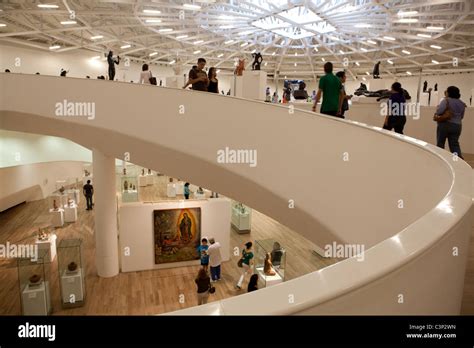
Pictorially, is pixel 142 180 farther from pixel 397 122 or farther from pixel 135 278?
pixel 397 122

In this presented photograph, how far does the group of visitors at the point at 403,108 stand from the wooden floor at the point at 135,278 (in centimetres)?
825

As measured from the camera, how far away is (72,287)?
11938mm

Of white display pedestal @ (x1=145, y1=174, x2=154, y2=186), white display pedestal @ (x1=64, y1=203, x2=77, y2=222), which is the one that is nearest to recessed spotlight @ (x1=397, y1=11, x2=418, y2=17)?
white display pedestal @ (x1=145, y1=174, x2=154, y2=186)

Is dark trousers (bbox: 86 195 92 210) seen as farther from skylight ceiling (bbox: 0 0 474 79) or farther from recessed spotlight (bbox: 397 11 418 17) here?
recessed spotlight (bbox: 397 11 418 17)

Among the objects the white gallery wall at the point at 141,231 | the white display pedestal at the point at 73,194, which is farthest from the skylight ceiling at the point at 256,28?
the white gallery wall at the point at 141,231

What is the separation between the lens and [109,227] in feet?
45.4

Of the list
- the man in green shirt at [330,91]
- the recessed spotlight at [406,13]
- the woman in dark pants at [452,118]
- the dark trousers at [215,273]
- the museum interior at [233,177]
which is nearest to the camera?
the museum interior at [233,177]

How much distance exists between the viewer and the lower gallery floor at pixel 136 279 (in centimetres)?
1210

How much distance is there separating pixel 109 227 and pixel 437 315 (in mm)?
13224

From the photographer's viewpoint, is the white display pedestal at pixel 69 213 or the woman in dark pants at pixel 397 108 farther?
the white display pedestal at pixel 69 213

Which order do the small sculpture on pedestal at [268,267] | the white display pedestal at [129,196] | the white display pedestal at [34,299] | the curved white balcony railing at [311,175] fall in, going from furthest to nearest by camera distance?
1. the white display pedestal at [129,196]
2. the small sculpture on pedestal at [268,267]
3. the white display pedestal at [34,299]
4. the curved white balcony railing at [311,175]

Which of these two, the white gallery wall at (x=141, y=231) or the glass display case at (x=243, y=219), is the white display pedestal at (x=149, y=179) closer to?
the glass display case at (x=243, y=219)

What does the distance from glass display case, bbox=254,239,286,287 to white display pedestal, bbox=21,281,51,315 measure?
23.1 feet
